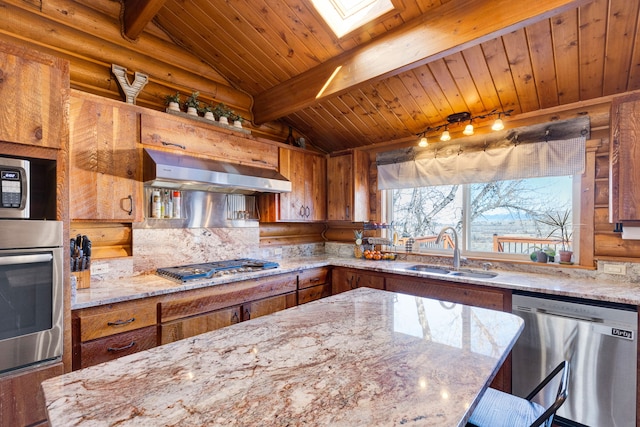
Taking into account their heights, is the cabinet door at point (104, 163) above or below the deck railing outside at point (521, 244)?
above

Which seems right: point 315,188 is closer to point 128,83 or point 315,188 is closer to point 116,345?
point 128,83

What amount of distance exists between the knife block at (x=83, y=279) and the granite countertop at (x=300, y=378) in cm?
149

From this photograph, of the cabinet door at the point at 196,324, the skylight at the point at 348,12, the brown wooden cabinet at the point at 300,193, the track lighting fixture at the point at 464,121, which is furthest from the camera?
the brown wooden cabinet at the point at 300,193

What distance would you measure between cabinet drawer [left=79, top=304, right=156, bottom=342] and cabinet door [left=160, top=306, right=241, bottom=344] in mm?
128

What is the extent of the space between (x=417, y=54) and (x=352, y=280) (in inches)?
84.7

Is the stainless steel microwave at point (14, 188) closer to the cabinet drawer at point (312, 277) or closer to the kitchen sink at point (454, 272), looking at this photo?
the cabinet drawer at point (312, 277)

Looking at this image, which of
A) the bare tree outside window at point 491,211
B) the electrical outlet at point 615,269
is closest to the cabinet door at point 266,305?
the bare tree outside window at point 491,211

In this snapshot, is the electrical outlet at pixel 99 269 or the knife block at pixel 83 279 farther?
the electrical outlet at pixel 99 269

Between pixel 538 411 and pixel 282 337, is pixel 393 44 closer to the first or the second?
pixel 282 337

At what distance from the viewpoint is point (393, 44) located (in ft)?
7.59

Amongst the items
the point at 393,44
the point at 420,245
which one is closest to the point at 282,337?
the point at 393,44

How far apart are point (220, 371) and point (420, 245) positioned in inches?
117

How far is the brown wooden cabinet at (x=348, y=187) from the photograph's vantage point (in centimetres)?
361

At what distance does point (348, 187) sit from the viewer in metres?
3.64
